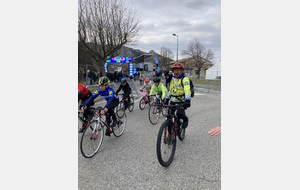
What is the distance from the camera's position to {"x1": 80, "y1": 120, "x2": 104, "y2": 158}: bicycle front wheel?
3088 millimetres

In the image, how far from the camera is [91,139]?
3250 millimetres

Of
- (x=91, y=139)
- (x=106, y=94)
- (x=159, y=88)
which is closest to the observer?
(x=91, y=139)

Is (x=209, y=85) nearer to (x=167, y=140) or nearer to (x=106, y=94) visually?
(x=106, y=94)

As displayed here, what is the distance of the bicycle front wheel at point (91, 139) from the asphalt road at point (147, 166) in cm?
13

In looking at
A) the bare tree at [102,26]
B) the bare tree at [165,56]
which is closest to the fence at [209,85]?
the bare tree at [102,26]

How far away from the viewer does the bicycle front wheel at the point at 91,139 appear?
3.09 metres

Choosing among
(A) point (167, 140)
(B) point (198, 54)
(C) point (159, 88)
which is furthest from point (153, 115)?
(B) point (198, 54)

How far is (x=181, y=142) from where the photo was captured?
3.82m

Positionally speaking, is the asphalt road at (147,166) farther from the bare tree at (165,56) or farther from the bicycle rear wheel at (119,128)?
the bare tree at (165,56)

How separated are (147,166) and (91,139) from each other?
1290 millimetres

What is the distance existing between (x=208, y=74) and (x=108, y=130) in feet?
108

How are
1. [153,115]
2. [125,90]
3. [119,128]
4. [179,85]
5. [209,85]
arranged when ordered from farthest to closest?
[209,85]
[125,90]
[153,115]
[119,128]
[179,85]

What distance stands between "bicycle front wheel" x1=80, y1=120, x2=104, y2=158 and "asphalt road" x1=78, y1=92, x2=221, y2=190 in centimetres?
13

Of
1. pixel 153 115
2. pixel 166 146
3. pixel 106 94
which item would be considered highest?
pixel 106 94
